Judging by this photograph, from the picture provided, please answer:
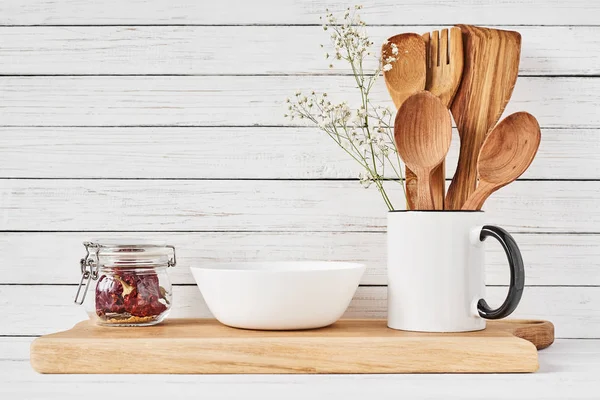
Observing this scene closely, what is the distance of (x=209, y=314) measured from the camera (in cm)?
111

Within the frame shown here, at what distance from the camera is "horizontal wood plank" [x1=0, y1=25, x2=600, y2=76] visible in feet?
3.72

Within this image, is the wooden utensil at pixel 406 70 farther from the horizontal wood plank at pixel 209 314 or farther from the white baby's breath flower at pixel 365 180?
the horizontal wood plank at pixel 209 314

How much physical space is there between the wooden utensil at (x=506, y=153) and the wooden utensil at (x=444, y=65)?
0.07 m

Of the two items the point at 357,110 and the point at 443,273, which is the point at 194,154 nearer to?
the point at 357,110

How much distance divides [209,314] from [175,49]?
1.52 ft

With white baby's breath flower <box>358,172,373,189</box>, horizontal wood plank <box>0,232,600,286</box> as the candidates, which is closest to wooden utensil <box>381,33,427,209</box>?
white baby's breath flower <box>358,172,373,189</box>

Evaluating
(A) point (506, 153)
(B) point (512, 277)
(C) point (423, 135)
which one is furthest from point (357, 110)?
(B) point (512, 277)

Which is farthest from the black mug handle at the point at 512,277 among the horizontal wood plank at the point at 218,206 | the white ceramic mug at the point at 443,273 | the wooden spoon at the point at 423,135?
the horizontal wood plank at the point at 218,206

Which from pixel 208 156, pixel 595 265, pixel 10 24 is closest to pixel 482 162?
pixel 595 265

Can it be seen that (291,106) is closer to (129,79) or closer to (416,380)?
(129,79)

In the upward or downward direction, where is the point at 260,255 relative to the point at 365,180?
downward

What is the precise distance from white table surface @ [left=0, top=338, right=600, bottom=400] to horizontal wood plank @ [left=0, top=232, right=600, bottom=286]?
0.25 metres

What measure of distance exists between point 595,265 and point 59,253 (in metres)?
0.92
